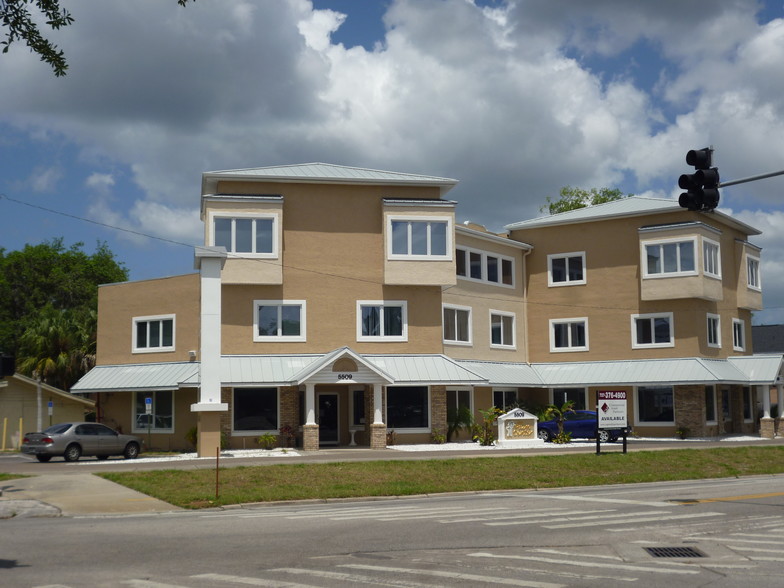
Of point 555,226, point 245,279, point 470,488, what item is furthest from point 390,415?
point 470,488

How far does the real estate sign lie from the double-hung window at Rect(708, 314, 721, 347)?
61.1 ft

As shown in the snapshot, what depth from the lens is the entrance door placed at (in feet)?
134

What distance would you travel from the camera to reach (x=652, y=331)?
153ft

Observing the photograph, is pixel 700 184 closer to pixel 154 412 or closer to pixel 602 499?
pixel 602 499

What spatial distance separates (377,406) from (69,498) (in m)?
19.0

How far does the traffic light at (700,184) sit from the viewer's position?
14148mm

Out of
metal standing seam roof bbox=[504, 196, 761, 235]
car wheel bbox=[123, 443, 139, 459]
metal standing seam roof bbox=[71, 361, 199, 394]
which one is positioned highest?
metal standing seam roof bbox=[504, 196, 761, 235]

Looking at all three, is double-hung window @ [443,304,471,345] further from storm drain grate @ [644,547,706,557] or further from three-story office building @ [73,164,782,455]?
storm drain grate @ [644,547,706,557]

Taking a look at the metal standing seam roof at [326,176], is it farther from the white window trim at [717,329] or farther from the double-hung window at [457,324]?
the white window trim at [717,329]

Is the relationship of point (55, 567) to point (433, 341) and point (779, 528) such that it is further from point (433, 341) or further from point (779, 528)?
point (433, 341)

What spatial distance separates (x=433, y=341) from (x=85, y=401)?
17.3 metres

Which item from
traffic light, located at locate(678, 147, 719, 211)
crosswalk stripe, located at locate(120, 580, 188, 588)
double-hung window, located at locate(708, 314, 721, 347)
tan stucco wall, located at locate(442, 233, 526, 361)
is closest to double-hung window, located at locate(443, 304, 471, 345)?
tan stucco wall, located at locate(442, 233, 526, 361)

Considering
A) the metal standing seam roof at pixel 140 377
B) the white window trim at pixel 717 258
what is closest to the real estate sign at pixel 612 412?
the metal standing seam roof at pixel 140 377

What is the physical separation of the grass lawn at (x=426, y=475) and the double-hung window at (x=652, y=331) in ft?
51.4
